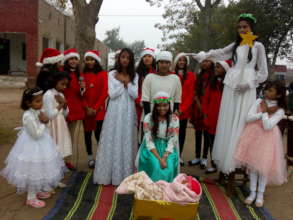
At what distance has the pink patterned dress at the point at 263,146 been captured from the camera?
3.84 metres

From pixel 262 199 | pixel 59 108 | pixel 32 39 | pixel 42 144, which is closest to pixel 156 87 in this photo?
pixel 59 108

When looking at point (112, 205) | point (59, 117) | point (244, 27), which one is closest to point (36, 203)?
point (112, 205)

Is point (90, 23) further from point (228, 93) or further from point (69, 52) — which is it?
point (228, 93)

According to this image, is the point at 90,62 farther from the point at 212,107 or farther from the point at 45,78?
the point at 212,107

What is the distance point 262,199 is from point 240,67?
64.5 inches

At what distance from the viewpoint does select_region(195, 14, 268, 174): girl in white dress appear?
4.13m

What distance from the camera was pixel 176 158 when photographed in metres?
3.93

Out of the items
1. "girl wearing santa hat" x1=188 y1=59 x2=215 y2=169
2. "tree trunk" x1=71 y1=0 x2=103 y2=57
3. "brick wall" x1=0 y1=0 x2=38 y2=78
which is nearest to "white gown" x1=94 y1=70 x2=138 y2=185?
"girl wearing santa hat" x1=188 y1=59 x2=215 y2=169

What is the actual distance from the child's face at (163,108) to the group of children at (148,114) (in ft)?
0.04

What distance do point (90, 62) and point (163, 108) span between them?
1668mm

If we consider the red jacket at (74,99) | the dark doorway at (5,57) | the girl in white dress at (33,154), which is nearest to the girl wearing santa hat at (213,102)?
the red jacket at (74,99)

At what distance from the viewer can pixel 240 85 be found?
13.5 feet

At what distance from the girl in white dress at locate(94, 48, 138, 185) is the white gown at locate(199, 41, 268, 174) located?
1197 millimetres

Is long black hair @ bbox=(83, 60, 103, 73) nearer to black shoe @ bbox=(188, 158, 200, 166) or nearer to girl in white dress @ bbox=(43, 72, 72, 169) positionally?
girl in white dress @ bbox=(43, 72, 72, 169)
